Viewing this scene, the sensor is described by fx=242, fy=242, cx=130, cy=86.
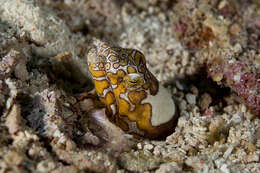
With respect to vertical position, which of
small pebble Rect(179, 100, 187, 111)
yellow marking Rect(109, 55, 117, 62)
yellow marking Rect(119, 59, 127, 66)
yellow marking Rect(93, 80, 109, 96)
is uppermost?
yellow marking Rect(109, 55, 117, 62)

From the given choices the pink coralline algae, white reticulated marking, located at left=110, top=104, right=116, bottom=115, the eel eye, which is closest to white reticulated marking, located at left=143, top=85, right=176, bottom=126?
the eel eye

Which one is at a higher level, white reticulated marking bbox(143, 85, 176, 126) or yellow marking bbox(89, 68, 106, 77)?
yellow marking bbox(89, 68, 106, 77)

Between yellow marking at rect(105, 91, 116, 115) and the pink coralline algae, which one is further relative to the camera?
the pink coralline algae

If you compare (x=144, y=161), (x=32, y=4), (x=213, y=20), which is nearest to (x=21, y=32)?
(x=32, y=4)

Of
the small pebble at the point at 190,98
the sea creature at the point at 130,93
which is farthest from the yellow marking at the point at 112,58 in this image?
the small pebble at the point at 190,98

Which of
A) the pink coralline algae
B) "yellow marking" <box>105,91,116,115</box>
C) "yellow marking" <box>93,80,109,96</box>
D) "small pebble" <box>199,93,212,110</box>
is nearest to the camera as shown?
"yellow marking" <box>93,80,109,96</box>

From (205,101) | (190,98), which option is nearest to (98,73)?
(190,98)

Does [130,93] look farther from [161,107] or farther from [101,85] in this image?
[161,107]

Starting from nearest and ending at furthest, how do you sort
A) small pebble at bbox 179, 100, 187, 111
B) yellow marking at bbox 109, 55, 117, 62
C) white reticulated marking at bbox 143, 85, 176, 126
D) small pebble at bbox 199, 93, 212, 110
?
yellow marking at bbox 109, 55, 117, 62 < white reticulated marking at bbox 143, 85, 176, 126 < small pebble at bbox 179, 100, 187, 111 < small pebble at bbox 199, 93, 212, 110

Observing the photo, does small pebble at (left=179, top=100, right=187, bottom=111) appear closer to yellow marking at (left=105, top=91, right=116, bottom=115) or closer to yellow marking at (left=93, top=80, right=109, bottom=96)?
yellow marking at (left=105, top=91, right=116, bottom=115)
